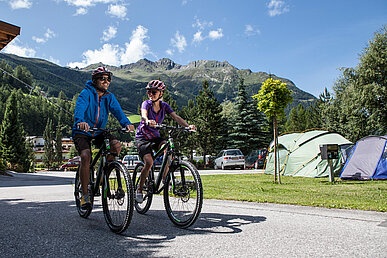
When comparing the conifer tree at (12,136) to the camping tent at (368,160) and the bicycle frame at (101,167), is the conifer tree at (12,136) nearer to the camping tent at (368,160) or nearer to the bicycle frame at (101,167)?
the camping tent at (368,160)

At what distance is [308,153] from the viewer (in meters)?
13.8

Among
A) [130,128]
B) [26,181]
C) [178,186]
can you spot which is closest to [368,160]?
[178,186]

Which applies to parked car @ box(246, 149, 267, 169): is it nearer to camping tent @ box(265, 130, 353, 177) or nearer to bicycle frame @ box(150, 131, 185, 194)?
camping tent @ box(265, 130, 353, 177)

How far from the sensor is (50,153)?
64938 millimetres

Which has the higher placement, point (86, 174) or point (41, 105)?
point (41, 105)

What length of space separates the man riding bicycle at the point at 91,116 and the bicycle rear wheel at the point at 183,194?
80 cm

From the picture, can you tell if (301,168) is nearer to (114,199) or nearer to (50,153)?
(114,199)

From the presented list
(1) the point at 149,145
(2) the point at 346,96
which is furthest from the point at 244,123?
(1) the point at 149,145

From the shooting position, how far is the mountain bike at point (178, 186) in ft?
11.1

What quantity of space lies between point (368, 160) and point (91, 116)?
11184mm

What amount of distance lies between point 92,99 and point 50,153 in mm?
68367

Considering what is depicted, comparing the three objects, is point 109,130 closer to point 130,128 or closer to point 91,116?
point 130,128

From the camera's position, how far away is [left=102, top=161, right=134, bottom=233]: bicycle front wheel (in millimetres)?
3234

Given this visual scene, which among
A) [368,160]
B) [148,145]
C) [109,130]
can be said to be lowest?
[368,160]
